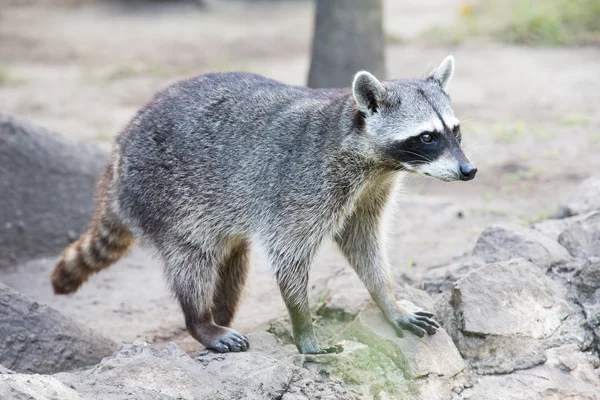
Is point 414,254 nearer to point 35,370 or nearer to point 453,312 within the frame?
point 453,312

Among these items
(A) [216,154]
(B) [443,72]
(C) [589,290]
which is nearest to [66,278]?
(A) [216,154]

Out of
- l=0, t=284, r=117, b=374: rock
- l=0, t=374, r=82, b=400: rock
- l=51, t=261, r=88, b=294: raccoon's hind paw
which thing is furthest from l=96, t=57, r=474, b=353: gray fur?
l=0, t=374, r=82, b=400: rock

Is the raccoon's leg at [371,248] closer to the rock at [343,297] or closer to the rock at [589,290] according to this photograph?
the rock at [343,297]

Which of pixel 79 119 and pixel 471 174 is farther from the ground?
pixel 471 174

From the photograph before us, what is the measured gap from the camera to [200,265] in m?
4.96

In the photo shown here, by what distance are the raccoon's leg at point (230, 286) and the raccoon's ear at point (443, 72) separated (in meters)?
1.60

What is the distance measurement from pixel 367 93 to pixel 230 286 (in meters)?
1.66

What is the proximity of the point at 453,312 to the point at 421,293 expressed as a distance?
492 mm

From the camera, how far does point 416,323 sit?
4598 millimetres

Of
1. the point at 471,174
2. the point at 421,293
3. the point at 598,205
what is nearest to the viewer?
the point at 471,174

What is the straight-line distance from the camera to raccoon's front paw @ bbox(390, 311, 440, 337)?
455 cm

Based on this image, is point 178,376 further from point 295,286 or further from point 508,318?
point 508,318

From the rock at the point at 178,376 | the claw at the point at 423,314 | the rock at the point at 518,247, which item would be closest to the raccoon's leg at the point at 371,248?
the claw at the point at 423,314

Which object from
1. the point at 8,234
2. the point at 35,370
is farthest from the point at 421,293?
the point at 8,234
